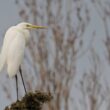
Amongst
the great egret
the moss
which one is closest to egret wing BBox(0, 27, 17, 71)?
the great egret

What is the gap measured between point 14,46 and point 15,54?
11cm

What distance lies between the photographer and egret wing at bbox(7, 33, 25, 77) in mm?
4600

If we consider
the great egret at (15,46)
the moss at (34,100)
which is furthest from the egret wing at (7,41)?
the moss at (34,100)

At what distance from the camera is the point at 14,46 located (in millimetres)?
4777

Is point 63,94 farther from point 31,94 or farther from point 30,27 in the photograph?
point 31,94

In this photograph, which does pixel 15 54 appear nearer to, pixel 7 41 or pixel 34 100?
pixel 7 41

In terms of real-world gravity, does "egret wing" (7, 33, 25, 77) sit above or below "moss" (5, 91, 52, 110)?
above

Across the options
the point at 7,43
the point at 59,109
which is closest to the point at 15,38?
the point at 7,43

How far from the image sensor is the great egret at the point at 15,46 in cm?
465

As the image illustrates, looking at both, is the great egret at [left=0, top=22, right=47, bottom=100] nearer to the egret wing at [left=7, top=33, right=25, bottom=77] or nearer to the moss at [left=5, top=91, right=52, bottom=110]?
the egret wing at [left=7, top=33, right=25, bottom=77]

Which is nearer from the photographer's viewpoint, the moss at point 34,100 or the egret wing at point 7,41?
the moss at point 34,100

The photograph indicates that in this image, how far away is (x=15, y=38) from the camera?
4.79 metres

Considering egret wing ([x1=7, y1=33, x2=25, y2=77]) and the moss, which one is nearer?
the moss

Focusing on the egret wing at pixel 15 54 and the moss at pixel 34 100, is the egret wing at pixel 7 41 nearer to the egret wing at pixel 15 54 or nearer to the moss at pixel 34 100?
the egret wing at pixel 15 54
